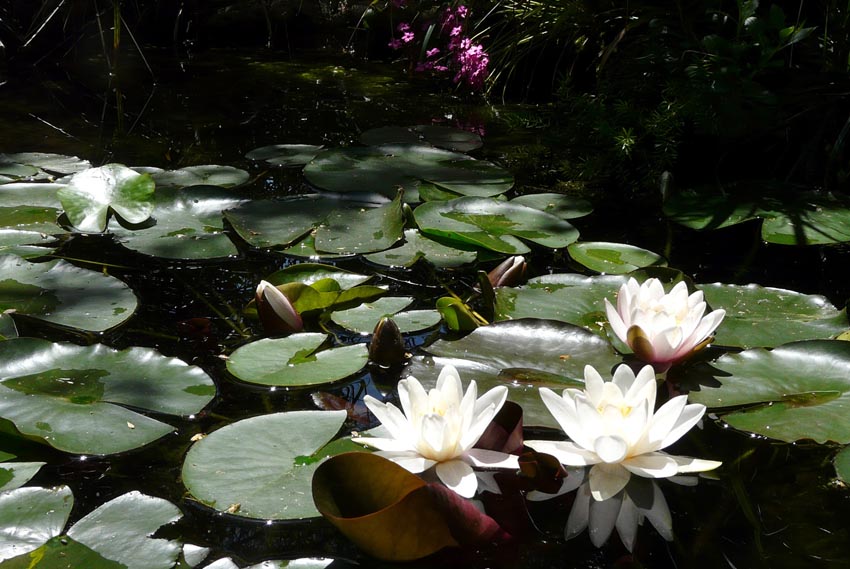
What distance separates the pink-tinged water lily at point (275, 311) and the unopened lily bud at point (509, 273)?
438mm

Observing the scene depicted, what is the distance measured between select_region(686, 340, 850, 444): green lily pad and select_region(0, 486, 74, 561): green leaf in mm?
980

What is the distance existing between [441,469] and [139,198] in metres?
1.39

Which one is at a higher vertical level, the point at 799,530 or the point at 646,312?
the point at 646,312

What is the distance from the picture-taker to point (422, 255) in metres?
1.95

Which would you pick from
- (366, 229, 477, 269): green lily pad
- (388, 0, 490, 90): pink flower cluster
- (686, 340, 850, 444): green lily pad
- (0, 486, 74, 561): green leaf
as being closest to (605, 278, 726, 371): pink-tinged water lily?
(686, 340, 850, 444): green lily pad

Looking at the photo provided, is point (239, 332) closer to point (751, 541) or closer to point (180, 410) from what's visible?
point (180, 410)

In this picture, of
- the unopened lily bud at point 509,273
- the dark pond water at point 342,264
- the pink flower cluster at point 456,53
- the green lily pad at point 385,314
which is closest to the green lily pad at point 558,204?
the dark pond water at point 342,264

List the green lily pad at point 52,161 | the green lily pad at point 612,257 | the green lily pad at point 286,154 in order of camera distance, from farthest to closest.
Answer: the green lily pad at point 286,154 → the green lily pad at point 52,161 → the green lily pad at point 612,257

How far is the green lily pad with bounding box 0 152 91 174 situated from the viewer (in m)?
2.56

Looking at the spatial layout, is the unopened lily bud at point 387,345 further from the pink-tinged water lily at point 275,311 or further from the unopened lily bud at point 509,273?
the unopened lily bud at point 509,273

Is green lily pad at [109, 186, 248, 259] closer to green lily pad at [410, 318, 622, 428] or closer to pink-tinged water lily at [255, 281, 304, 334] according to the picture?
pink-tinged water lily at [255, 281, 304, 334]

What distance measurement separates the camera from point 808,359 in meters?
1.41

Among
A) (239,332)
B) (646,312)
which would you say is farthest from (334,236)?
(646,312)

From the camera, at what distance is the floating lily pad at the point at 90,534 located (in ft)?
3.22
